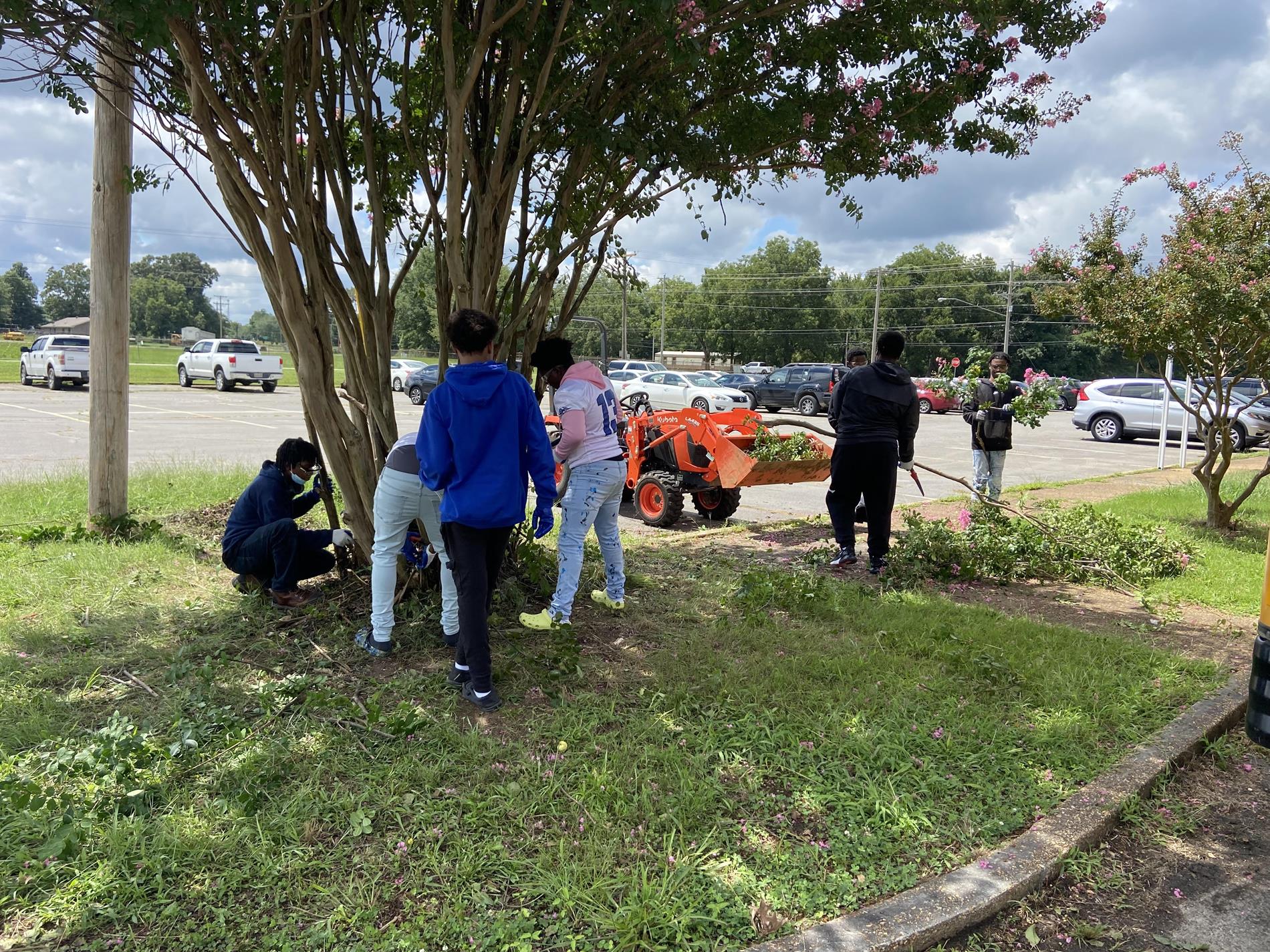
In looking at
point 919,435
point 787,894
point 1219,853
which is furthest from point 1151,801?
point 919,435

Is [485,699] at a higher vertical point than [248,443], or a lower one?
lower

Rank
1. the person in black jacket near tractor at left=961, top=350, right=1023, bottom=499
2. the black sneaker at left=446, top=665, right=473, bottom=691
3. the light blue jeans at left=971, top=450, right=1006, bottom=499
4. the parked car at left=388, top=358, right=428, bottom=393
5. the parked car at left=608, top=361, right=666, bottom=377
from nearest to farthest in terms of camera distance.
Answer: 1. the black sneaker at left=446, top=665, right=473, bottom=691
2. the person in black jacket near tractor at left=961, top=350, right=1023, bottom=499
3. the light blue jeans at left=971, top=450, right=1006, bottom=499
4. the parked car at left=608, top=361, right=666, bottom=377
5. the parked car at left=388, top=358, right=428, bottom=393

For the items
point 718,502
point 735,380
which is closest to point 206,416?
point 718,502

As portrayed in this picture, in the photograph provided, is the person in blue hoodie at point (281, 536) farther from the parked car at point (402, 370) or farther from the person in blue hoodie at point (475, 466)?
the parked car at point (402, 370)

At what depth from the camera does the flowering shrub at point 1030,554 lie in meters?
6.84

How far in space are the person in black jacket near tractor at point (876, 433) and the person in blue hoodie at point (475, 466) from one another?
353cm

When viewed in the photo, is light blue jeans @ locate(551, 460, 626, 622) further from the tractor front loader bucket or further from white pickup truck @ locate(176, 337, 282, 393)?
white pickup truck @ locate(176, 337, 282, 393)

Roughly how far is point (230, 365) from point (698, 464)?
27.6m

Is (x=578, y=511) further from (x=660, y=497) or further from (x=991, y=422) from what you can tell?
(x=991, y=422)

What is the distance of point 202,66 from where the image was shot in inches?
160

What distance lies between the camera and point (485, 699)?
150 inches

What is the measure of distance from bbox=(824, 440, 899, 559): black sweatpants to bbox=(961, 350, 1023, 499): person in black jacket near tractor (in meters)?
2.23

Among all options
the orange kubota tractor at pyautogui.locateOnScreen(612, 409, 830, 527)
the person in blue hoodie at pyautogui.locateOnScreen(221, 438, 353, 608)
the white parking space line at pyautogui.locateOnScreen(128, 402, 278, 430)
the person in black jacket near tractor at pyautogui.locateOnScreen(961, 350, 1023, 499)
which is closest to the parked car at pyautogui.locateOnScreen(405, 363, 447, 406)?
the white parking space line at pyautogui.locateOnScreen(128, 402, 278, 430)

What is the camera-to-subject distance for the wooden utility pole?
22.3 feet
